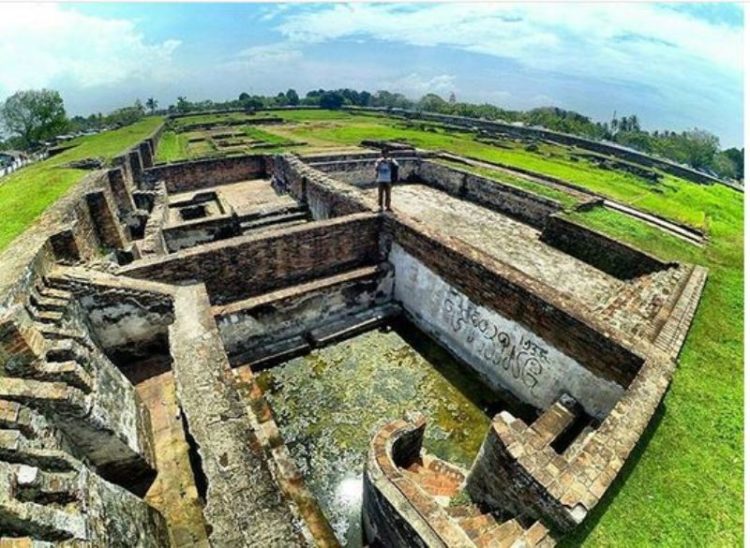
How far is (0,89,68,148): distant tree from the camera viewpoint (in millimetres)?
44594

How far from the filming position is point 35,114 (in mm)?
44656

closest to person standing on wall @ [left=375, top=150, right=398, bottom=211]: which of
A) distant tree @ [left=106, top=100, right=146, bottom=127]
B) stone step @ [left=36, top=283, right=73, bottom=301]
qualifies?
stone step @ [left=36, top=283, right=73, bottom=301]

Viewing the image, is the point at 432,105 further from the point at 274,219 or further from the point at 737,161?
the point at 274,219

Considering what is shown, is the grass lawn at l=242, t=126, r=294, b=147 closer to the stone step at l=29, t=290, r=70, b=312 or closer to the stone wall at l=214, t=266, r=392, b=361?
the stone wall at l=214, t=266, r=392, b=361

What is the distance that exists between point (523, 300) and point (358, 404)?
12.4ft

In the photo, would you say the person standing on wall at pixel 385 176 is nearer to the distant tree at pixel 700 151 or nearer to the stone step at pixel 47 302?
A: the stone step at pixel 47 302

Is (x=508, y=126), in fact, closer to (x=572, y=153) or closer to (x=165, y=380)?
(x=572, y=153)

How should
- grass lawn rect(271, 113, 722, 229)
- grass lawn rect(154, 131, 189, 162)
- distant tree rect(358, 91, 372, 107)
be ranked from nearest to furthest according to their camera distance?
grass lawn rect(271, 113, 722, 229) < grass lawn rect(154, 131, 189, 162) < distant tree rect(358, 91, 372, 107)

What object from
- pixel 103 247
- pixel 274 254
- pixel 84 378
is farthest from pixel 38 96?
pixel 84 378

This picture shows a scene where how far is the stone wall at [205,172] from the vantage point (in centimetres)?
1958

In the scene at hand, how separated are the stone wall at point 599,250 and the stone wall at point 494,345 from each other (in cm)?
601

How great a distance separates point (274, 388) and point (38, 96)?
53.7 meters

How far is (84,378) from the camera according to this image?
560 cm

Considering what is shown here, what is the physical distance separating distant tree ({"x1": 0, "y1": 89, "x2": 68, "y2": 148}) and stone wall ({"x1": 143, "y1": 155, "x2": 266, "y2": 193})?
123 feet
